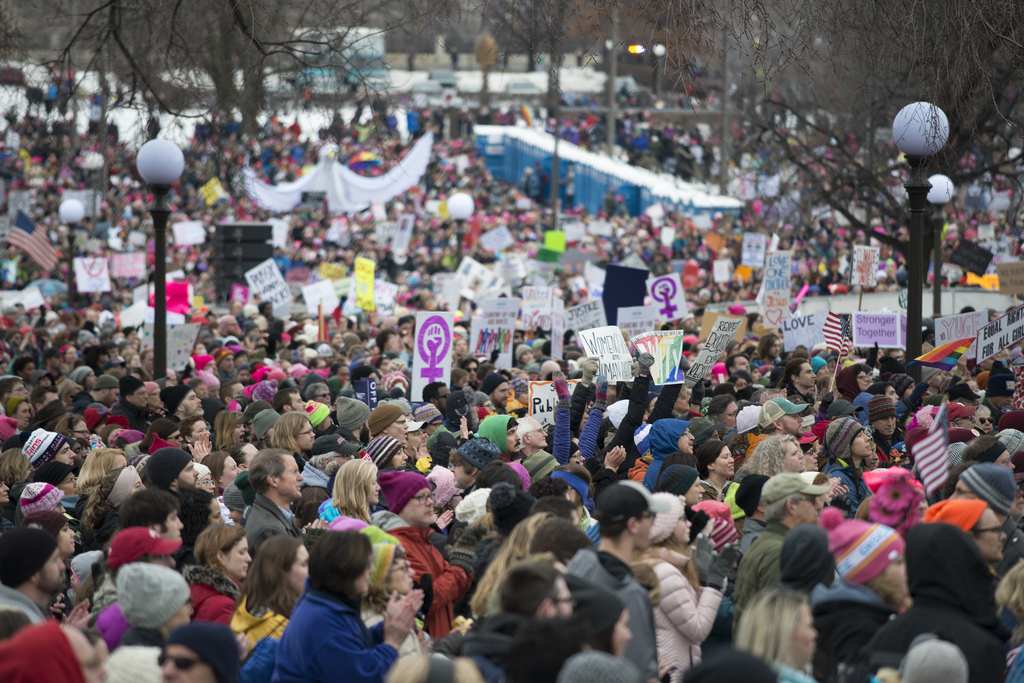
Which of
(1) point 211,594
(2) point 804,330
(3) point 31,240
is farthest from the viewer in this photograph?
(3) point 31,240

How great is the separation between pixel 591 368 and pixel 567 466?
1651 millimetres

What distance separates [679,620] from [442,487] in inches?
88.5

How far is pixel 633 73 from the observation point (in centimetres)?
7131

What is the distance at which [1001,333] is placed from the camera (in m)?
9.66

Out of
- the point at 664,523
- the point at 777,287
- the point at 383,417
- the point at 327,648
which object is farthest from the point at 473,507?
the point at 777,287

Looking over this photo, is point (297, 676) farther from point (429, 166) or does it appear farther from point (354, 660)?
point (429, 166)

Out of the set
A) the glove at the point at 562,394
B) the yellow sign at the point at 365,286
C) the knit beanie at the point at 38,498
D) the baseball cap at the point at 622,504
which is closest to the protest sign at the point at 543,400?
the glove at the point at 562,394

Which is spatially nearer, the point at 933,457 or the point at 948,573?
the point at 948,573

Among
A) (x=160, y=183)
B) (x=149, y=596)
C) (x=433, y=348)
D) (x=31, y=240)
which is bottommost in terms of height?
(x=433, y=348)

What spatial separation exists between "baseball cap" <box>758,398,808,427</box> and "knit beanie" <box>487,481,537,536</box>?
10.5 feet

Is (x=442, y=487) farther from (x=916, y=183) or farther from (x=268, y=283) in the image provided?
(x=268, y=283)

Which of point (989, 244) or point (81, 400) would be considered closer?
point (81, 400)

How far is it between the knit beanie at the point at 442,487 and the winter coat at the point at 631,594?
7.53 ft

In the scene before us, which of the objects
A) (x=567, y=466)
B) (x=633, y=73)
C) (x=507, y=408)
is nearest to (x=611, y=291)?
(x=507, y=408)
